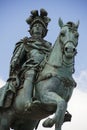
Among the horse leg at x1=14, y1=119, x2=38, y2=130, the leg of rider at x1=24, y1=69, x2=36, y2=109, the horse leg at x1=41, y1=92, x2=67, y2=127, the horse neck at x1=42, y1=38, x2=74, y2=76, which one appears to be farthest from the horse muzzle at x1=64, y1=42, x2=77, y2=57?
A: the horse leg at x1=14, y1=119, x2=38, y2=130

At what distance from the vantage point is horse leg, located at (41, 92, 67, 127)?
11.8 m

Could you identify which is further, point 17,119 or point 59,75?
point 17,119

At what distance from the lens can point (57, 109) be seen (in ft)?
39.0

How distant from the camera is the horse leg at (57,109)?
1180cm

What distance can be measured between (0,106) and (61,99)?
1942 mm

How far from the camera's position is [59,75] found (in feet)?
41.3

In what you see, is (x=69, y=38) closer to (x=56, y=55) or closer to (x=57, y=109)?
(x=56, y=55)

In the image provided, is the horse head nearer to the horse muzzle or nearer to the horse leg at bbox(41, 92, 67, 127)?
the horse muzzle

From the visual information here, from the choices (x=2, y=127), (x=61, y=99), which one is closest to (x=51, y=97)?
(x=61, y=99)

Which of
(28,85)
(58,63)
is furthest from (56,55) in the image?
(28,85)

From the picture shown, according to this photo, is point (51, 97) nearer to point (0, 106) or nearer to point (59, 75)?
point (59, 75)

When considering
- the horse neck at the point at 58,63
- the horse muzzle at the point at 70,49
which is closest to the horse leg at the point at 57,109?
the horse neck at the point at 58,63

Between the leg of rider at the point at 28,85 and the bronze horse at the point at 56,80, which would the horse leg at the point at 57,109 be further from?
the leg of rider at the point at 28,85

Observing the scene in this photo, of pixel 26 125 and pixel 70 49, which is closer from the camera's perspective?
pixel 70 49
